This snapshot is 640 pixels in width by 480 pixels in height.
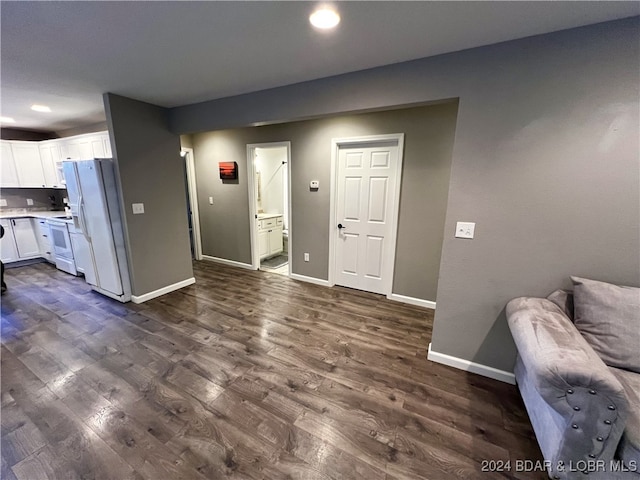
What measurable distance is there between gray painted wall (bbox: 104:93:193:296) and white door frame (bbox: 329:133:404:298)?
2121mm

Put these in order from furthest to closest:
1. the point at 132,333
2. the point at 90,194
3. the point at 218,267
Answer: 1. the point at 218,267
2. the point at 90,194
3. the point at 132,333

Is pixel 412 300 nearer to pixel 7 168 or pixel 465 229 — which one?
pixel 465 229

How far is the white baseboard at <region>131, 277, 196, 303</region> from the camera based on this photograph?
3213 millimetres

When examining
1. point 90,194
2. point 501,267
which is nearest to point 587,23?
point 501,267

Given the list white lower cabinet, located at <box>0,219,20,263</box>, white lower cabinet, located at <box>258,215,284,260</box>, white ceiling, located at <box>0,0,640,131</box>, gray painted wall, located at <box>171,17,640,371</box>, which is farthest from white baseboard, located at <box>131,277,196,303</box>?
gray painted wall, located at <box>171,17,640,371</box>

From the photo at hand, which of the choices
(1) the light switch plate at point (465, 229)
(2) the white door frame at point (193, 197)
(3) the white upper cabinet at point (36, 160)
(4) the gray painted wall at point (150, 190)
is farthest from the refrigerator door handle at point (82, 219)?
(1) the light switch plate at point (465, 229)

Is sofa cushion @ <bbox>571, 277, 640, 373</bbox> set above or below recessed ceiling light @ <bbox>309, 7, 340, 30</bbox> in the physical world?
below

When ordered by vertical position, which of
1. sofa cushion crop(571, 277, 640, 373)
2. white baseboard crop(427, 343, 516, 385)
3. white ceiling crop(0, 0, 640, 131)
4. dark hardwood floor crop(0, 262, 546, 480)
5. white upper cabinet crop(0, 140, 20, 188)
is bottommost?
dark hardwood floor crop(0, 262, 546, 480)

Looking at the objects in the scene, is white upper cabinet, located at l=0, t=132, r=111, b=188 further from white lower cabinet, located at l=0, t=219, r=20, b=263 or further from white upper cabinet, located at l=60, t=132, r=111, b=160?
white lower cabinet, located at l=0, t=219, r=20, b=263

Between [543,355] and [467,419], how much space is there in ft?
2.50

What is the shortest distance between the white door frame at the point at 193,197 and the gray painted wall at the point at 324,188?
0.09 meters

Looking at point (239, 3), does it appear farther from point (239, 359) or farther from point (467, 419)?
point (467, 419)

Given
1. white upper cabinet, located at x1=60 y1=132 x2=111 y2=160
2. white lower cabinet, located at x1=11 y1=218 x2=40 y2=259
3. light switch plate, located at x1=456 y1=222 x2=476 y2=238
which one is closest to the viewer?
light switch plate, located at x1=456 y1=222 x2=476 y2=238

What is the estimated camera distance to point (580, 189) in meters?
1.59
